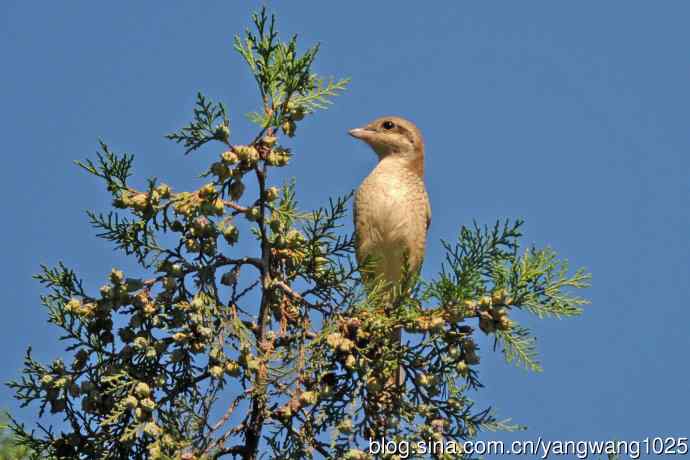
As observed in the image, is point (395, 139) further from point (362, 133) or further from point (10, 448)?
point (10, 448)

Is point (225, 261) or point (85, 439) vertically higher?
point (225, 261)

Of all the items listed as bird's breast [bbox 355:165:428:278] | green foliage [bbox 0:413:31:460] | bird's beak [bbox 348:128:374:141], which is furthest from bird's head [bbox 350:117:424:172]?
green foliage [bbox 0:413:31:460]

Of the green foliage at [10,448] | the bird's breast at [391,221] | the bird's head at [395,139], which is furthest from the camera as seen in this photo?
the bird's head at [395,139]

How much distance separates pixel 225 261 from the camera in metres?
4.12

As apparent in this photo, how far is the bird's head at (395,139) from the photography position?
7391 millimetres

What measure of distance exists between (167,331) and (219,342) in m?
0.25

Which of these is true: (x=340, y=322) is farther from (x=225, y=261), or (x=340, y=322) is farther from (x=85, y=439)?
(x=85, y=439)

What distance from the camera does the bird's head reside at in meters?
7.39

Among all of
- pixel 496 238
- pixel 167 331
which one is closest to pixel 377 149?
pixel 496 238

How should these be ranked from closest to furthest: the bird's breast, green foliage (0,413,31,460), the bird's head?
1. green foliage (0,413,31,460)
2. the bird's breast
3. the bird's head

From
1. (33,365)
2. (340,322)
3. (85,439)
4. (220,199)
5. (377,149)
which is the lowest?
(85,439)

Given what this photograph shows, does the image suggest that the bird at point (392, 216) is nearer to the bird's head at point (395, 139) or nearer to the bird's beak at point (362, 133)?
the bird's head at point (395, 139)

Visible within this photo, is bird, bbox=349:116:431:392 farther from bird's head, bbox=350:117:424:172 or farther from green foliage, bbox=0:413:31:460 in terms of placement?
green foliage, bbox=0:413:31:460

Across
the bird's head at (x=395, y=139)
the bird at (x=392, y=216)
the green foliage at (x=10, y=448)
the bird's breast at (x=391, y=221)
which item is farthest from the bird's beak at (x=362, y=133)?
the green foliage at (x=10, y=448)
